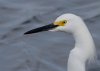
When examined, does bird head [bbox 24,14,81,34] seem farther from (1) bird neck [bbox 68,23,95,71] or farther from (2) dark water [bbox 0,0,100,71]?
(2) dark water [bbox 0,0,100,71]

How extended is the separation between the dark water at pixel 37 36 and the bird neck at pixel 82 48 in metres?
1.53

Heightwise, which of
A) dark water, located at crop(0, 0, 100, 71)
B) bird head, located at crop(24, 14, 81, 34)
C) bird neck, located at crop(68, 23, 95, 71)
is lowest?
bird neck, located at crop(68, 23, 95, 71)

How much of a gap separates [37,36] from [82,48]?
11.1 feet

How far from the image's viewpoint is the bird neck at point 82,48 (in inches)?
241

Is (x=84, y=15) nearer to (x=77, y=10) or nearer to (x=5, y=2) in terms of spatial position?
(x=77, y=10)

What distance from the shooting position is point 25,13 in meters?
10.2

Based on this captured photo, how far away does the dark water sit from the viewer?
854 cm

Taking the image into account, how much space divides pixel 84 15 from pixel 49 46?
1368 mm

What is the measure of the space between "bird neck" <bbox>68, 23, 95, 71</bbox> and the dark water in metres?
1.53

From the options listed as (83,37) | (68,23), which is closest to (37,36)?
(68,23)

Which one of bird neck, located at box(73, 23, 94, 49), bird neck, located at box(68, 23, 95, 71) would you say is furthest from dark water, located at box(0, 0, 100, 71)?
bird neck, located at box(73, 23, 94, 49)

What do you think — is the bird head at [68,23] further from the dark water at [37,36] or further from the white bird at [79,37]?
the dark water at [37,36]

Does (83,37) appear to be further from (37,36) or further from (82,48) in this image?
(37,36)

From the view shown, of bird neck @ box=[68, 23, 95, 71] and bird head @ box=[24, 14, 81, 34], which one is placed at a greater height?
bird head @ box=[24, 14, 81, 34]
